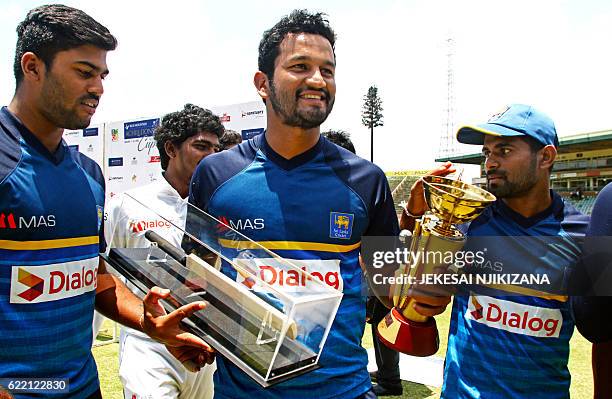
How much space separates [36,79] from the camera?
1.78 metres

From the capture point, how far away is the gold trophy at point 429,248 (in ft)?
6.23

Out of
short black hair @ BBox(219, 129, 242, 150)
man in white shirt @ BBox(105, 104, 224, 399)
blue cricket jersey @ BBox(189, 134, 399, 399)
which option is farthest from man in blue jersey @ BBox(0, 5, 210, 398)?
short black hair @ BBox(219, 129, 242, 150)

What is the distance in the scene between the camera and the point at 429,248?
1.95m

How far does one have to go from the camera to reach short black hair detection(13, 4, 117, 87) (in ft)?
5.82

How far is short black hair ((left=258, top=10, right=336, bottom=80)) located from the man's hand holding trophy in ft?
2.36

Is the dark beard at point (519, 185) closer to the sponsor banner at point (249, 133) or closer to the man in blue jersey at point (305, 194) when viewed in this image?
the man in blue jersey at point (305, 194)

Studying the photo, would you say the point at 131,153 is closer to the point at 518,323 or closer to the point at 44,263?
the point at 44,263

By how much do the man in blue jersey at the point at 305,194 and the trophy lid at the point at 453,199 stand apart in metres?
0.19

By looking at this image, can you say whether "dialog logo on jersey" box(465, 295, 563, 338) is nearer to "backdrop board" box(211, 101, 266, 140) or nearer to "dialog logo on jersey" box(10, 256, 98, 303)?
"dialog logo on jersey" box(10, 256, 98, 303)

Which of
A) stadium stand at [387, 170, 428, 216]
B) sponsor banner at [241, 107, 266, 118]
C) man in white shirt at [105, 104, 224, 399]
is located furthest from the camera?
stadium stand at [387, 170, 428, 216]

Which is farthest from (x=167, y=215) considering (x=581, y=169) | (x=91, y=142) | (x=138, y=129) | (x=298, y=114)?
(x=581, y=169)

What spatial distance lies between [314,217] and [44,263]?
0.91 metres

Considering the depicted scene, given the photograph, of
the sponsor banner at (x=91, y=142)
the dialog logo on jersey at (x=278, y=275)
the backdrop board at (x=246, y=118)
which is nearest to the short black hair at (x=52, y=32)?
the dialog logo on jersey at (x=278, y=275)

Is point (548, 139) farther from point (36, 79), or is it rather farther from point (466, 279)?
point (36, 79)
